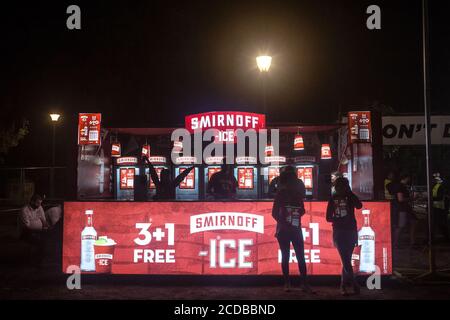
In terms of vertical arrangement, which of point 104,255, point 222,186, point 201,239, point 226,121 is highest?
point 226,121

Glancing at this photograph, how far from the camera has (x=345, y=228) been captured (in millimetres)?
7027

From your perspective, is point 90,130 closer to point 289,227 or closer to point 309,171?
point 289,227

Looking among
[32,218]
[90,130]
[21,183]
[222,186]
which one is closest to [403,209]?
[222,186]

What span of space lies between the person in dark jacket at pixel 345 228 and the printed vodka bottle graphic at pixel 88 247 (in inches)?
163

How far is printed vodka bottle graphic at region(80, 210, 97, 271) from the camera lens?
25.7 ft

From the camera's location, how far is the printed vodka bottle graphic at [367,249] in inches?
301

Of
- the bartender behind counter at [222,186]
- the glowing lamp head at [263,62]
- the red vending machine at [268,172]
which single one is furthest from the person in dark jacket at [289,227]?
the red vending machine at [268,172]

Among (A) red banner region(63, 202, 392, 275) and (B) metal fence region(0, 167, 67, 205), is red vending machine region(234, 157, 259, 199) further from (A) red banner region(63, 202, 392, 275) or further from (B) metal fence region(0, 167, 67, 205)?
(B) metal fence region(0, 167, 67, 205)

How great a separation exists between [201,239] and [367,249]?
291cm

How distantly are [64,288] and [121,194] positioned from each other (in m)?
10.3

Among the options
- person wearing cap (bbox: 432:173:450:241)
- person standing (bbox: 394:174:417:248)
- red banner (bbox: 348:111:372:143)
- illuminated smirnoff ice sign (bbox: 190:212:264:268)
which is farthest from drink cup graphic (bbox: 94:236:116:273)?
person wearing cap (bbox: 432:173:450:241)

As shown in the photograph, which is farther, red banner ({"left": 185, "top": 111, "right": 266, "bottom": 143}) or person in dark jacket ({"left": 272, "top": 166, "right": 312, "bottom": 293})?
red banner ({"left": 185, "top": 111, "right": 266, "bottom": 143})

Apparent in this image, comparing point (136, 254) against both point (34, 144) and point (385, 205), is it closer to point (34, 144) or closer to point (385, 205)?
point (385, 205)

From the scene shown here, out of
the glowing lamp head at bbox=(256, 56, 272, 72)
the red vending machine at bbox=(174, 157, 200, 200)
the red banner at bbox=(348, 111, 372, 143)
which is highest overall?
the glowing lamp head at bbox=(256, 56, 272, 72)
